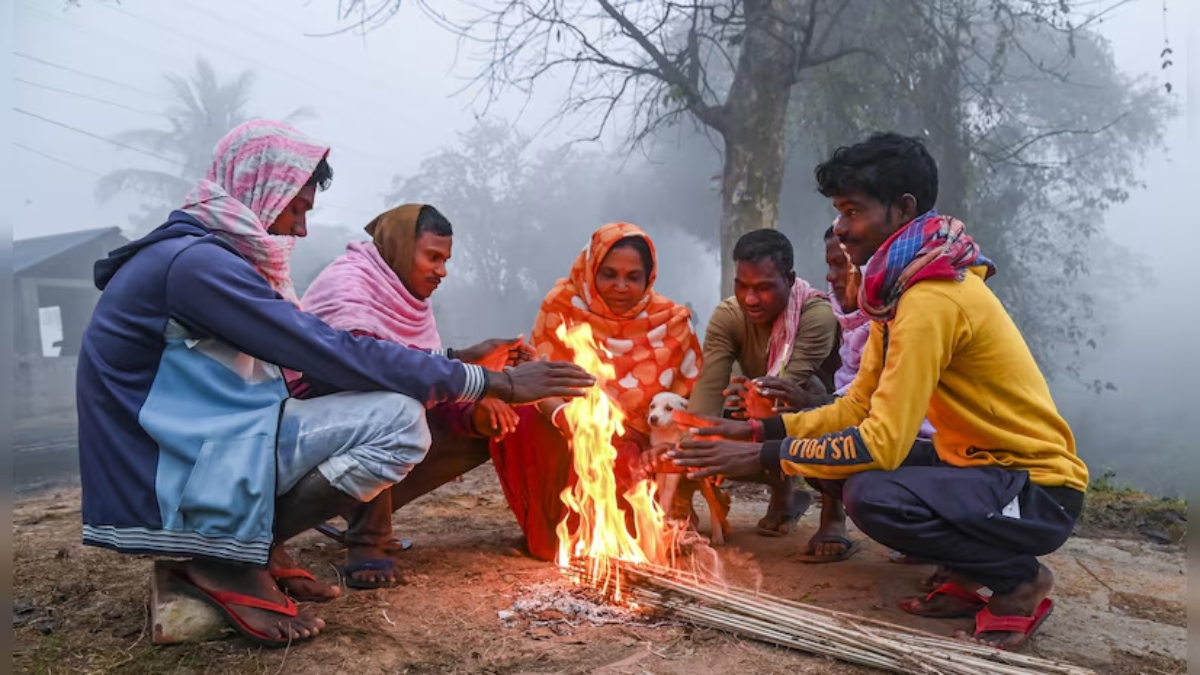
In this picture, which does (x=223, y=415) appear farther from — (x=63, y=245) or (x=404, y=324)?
(x=63, y=245)

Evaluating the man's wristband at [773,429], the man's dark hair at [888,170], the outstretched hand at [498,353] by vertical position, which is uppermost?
the man's dark hair at [888,170]

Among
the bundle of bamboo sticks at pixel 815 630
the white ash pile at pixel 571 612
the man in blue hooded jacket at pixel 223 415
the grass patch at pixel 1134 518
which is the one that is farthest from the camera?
the grass patch at pixel 1134 518

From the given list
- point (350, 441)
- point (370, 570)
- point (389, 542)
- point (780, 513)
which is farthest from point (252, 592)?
point (780, 513)

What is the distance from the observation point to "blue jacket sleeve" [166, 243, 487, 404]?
Result: 2582mm

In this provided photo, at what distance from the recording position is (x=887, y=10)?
31.8ft

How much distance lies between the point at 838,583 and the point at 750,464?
3.27ft

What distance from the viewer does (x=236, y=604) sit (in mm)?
2615

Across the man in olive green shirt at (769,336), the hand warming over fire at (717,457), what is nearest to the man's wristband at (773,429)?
the hand warming over fire at (717,457)

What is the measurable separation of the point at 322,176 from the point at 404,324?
98cm

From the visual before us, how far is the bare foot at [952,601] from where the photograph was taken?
3.06 metres

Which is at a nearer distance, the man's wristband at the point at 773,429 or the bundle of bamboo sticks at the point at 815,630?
the bundle of bamboo sticks at the point at 815,630

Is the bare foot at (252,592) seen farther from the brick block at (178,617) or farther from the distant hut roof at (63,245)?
the distant hut roof at (63,245)

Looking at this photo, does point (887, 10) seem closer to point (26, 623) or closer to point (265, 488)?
point (265, 488)

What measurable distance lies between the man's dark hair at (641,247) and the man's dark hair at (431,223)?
0.95m
